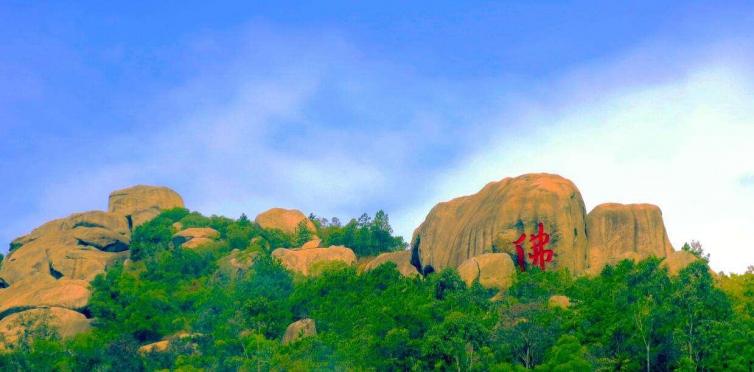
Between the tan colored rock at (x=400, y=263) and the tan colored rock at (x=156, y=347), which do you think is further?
the tan colored rock at (x=400, y=263)

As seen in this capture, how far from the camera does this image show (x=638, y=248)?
132ft

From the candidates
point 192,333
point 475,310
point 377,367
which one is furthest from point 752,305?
point 192,333

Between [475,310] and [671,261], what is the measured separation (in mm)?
7784

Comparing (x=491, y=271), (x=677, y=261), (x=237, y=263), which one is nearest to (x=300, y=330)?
(x=491, y=271)

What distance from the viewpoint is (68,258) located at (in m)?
54.1

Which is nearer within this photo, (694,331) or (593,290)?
(694,331)

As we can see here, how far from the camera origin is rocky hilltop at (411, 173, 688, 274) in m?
38.7

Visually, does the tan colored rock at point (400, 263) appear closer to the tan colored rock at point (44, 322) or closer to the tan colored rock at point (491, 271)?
the tan colored rock at point (491, 271)

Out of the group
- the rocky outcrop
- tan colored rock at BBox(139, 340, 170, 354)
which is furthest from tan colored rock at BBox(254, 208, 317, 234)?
tan colored rock at BBox(139, 340, 170, 354)

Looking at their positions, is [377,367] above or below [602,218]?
below

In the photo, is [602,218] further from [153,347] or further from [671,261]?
[153,347]

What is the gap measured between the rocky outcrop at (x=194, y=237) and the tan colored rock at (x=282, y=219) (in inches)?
104

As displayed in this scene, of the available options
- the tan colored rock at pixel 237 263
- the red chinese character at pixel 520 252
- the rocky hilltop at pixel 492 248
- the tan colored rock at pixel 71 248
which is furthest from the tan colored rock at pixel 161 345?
the tan colored rock at pixel 71 248

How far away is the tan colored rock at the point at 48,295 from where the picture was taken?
45938 millimetres
